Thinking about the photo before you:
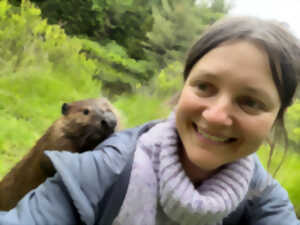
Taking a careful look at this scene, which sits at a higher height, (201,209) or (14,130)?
(201,209)

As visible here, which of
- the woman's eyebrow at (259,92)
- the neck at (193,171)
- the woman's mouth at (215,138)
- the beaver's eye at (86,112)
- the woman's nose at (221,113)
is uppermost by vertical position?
the woman's eyebrow at (259,92)

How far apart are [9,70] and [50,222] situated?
7.98 feet

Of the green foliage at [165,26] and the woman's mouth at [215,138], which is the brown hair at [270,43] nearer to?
the woman's mouth at [215,138]

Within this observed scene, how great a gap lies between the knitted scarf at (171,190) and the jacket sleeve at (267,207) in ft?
0.49

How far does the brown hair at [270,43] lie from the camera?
0.86 meters

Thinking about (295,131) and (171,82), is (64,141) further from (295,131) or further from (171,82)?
(295,131)

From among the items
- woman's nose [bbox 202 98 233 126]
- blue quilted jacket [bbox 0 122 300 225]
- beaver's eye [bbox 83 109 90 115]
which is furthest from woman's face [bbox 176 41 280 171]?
beaver's eye [bbox 83 109 90 115]

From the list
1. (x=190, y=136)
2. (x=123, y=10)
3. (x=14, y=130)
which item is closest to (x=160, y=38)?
(x=123, y=10)

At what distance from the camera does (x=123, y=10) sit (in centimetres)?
434

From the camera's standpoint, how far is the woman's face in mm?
832

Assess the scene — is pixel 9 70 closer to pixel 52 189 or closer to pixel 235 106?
pixel 52 189

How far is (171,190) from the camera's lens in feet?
3.14

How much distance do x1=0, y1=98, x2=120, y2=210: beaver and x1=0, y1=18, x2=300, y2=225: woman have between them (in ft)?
2.07

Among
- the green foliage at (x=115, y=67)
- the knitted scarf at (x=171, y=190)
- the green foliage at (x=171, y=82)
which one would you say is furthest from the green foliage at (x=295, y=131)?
the green foliage at (x=115, y=67)
